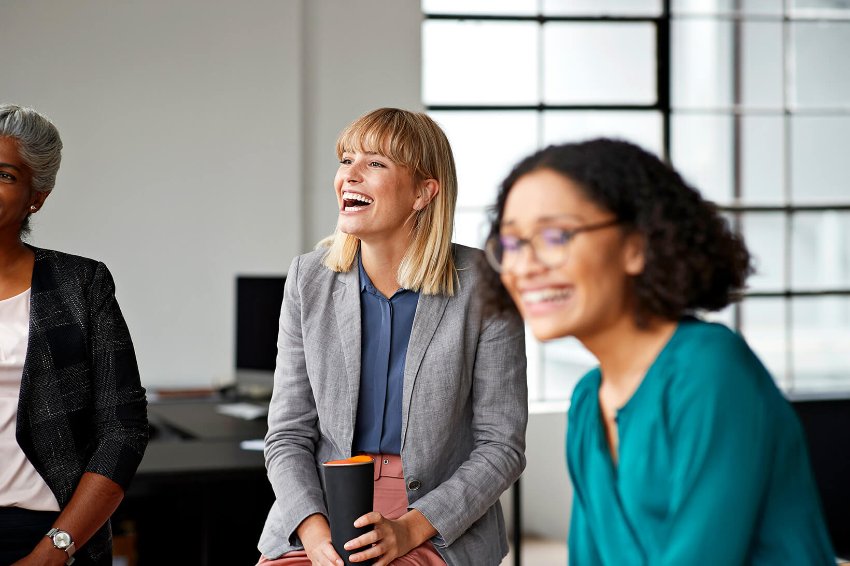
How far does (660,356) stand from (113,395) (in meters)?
1.09

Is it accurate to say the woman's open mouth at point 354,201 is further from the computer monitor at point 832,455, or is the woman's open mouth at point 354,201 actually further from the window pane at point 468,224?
the window pane at point 468,224

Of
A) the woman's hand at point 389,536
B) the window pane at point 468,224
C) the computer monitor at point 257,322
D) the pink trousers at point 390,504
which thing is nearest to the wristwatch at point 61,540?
the pink trousers at point 390,504

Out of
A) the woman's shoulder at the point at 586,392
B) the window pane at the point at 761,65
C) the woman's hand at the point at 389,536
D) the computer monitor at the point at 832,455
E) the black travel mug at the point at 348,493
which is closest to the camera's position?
the woman's shoulder at the point at 586,392

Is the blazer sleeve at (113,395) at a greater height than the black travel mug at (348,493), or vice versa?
the blazer sleeve at (113,395)

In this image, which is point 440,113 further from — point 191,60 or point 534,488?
point 534,488

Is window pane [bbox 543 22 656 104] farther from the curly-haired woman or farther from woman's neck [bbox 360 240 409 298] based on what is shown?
the curly-haired woman

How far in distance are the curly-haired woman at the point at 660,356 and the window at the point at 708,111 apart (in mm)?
4433

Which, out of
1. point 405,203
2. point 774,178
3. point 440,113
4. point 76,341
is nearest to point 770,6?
point 774,178

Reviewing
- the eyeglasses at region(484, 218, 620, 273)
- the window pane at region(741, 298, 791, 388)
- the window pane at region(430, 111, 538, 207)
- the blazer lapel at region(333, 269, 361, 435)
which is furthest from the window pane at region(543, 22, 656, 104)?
the eyeglasses at region(484, 218, 620, 273)

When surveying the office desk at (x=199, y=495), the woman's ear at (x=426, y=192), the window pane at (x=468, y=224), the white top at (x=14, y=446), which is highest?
the window pane at (x=468, y=224)

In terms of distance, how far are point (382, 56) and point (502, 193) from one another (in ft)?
13.7

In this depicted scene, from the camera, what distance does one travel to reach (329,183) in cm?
532

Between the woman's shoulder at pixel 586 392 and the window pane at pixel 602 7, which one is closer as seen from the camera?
the woman's shoulder at pixel 586 392

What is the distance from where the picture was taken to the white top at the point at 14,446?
1.77m
